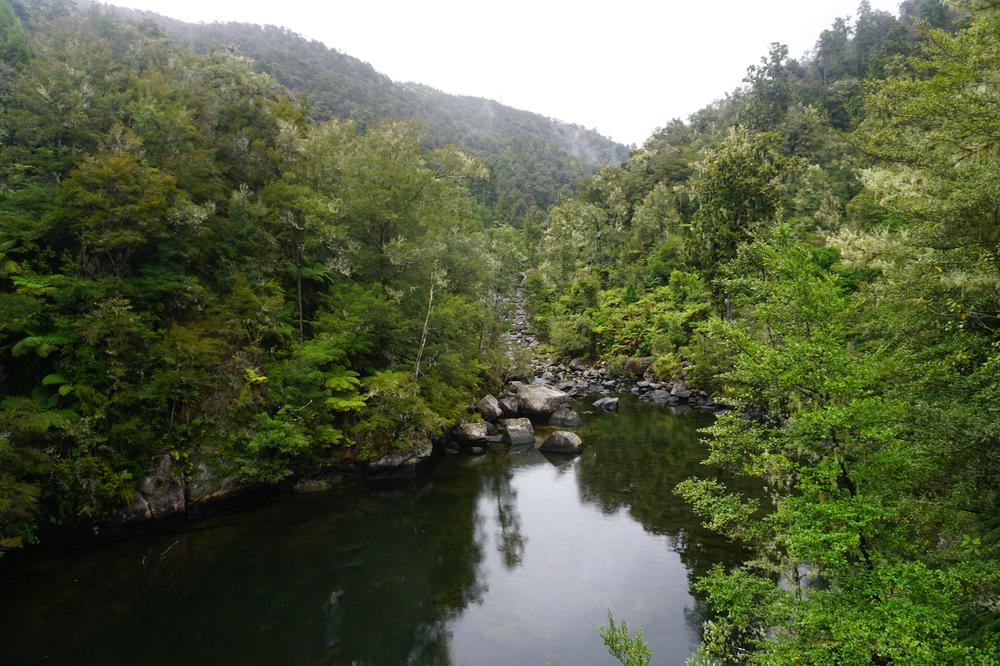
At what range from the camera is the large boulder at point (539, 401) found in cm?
3281

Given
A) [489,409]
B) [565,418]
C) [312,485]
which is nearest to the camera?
[312,485]

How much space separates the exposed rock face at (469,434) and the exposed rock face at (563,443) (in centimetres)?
358

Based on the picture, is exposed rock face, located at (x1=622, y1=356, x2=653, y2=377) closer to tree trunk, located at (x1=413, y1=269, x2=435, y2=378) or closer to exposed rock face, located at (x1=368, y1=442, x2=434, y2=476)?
tree trunk, located at (x1=413, y1=269, x2=435, y2=378)

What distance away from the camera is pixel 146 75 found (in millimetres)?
27766

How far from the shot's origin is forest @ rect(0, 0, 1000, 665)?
7652 mm

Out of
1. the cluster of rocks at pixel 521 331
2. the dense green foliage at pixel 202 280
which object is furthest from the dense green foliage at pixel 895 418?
the cluster of rocks at pixel 521 331

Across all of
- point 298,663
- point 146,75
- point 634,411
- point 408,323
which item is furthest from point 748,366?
point 146,75

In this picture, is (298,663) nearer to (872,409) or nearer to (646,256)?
(872,409)

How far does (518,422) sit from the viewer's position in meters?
30.1

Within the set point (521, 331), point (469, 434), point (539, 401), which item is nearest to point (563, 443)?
point (469, 434)

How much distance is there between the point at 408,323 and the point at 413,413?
4918mm

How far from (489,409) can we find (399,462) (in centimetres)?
865

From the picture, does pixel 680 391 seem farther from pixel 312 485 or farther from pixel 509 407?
pixel 312 485

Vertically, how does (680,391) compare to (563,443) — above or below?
above
